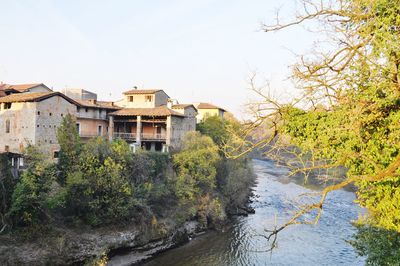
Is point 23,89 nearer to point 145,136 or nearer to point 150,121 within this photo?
point 150,121

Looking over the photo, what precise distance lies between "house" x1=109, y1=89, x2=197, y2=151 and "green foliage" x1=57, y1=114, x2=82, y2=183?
42.7 feet

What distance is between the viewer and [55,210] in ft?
77.3

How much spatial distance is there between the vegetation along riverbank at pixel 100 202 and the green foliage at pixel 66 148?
0.07 metres

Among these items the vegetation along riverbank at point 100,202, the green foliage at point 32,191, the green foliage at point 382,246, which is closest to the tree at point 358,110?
the green foliage at point 382,246

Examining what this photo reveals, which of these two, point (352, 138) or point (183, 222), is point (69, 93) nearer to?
point (183, 222)

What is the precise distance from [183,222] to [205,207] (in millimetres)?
3051

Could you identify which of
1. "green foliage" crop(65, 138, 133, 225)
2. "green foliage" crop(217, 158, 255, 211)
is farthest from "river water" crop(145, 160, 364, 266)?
"green foliage" crop(65, 138, 133, 225)

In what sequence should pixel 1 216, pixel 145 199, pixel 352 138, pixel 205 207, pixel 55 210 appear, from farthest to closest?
pixel 205 207
pixel 145 199
pixel 55 210
pixel 1 216
pixel 352 138

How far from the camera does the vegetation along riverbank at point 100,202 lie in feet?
67.3

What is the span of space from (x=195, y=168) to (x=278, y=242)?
10.3m

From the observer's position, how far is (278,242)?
28.2 meters

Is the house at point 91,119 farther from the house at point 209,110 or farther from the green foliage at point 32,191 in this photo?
the house at point 209,110

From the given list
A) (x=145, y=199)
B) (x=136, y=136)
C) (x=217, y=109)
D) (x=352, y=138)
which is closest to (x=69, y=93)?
(x=136, y=136)

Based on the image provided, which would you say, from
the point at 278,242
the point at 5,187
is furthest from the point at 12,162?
the point at 278,242
